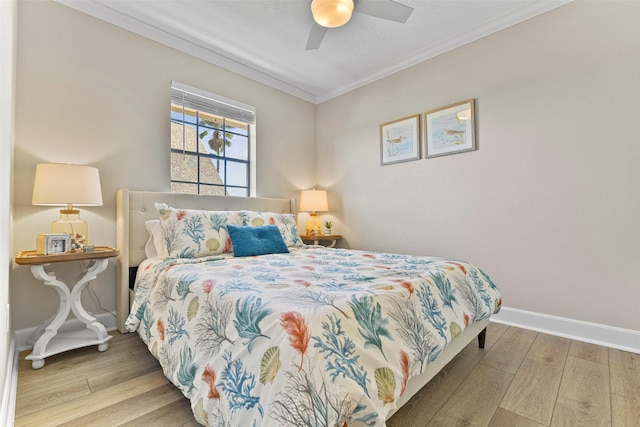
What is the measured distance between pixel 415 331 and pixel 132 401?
1.50 meters

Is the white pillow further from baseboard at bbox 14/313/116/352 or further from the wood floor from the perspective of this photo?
the wood floor

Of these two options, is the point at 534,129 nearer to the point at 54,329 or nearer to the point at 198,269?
the point at 198,269

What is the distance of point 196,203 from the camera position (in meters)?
2.97

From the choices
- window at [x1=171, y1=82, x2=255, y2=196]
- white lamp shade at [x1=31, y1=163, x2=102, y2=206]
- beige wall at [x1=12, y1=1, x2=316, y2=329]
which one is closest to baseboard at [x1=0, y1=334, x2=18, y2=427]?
beige wall at [x1=12, y1=1, x2=316, y2=329]

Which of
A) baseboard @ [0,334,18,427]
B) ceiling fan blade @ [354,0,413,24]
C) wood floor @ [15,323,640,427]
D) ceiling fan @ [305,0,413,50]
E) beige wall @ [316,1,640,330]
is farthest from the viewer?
beige wall @ [316,1,640,330]

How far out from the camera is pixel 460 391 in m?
1.62

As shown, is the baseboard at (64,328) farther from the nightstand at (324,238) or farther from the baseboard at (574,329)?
the baseboard at (574,329)

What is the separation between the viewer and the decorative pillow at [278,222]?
2875mm

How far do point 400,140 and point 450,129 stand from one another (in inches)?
22.7

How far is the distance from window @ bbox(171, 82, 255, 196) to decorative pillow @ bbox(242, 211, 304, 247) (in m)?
0.78

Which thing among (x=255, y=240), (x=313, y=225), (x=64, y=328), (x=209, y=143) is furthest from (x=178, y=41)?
(x=64, y=328)

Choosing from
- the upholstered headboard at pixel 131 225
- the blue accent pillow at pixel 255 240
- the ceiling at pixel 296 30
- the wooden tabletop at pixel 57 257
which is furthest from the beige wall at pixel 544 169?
the wooden tabletop at pixel 57 257

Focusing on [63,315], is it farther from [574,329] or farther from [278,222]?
[574,329]

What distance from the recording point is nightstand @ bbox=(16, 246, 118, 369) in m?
1.87
